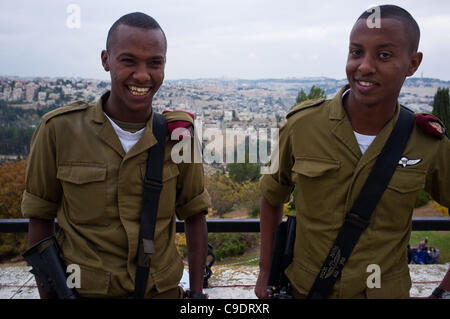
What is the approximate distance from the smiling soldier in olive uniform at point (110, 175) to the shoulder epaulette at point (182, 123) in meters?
0.11

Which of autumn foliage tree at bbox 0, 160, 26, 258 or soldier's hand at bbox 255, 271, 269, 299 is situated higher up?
soldier's hand at bbox 255, 271, 269, 299

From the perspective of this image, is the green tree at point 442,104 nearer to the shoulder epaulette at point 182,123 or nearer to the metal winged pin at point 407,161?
the metal winged pin at point 407,161

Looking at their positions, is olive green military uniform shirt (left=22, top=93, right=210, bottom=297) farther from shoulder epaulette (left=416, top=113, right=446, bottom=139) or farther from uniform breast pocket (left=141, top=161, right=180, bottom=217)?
shoulder epaulette (left=416, top=113, right=446, bottom=139)

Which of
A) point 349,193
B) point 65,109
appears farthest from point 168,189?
point 349,193

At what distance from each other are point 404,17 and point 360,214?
0.94 metres

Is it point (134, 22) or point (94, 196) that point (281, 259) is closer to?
point (94, 196)

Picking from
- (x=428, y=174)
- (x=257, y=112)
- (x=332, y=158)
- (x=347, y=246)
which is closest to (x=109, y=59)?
(x=332, y=158)

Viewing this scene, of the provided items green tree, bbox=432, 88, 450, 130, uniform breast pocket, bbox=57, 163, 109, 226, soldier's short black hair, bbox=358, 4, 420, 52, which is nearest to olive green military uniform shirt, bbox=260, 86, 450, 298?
soldier's short black hair, bbox=358, 4, 420, 52

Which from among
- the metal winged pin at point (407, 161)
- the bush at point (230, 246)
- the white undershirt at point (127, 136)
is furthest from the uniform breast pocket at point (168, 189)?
the bush at point (230, 246)

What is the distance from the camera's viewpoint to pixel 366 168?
6.31 feet

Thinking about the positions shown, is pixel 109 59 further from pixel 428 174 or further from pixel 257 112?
pixel 257 112

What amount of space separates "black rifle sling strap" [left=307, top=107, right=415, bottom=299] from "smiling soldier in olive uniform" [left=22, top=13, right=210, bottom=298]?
763mm

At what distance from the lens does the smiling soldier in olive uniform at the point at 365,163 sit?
73.2 inches

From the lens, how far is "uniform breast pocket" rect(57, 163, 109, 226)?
6.35 feet
